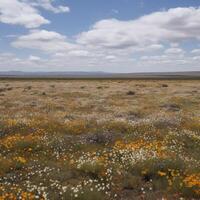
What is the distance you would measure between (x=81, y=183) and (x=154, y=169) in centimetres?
293

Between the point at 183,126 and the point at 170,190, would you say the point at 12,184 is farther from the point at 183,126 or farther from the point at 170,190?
the point at 183,126

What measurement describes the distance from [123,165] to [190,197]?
3534 mm

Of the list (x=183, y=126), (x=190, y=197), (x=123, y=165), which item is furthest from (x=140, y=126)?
(x=190, y=197)

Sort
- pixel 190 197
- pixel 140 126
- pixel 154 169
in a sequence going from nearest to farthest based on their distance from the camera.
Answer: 1. pixel 190 197
2. pixel 154 169
3. pixel 140 126

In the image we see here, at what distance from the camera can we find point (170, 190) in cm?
1134

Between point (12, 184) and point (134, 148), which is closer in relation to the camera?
point (12, 184)

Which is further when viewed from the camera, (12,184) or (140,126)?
(140,126)

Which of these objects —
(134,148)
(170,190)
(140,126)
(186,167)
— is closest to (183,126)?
(140,126)

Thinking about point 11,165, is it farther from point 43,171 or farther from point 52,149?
point 52,149

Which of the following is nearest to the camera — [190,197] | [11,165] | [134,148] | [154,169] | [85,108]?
[190,197]

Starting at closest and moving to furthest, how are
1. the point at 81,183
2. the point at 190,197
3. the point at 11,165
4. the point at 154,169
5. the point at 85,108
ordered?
the point at 190,197 < the point at 81,183 < the point at 154,169 < the point at 11,165 < the point at 85,108

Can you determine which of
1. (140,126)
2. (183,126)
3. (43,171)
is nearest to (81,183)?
(43,171)

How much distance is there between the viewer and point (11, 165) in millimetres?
13914

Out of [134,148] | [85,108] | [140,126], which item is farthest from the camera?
[85,108]
